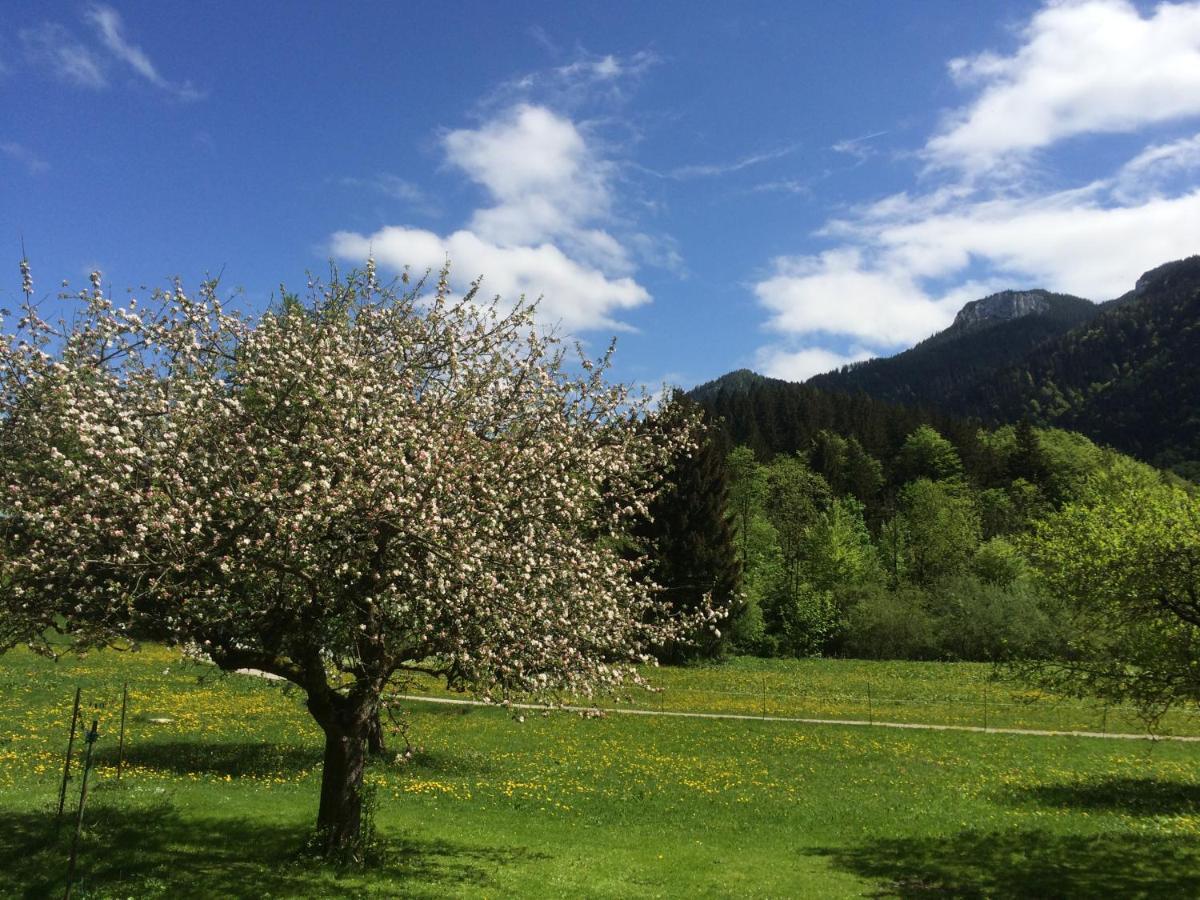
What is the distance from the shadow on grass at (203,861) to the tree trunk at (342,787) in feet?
1.70

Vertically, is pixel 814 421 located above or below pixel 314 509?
above

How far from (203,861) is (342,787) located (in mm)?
2690

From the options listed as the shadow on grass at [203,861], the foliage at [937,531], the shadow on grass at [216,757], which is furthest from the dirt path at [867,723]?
the foliage at [937,531]

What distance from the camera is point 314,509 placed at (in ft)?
33.0

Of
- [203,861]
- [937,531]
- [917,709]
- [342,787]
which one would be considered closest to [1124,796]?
[917,709]

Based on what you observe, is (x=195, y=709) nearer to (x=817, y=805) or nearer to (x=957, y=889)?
(x=817, y=805)

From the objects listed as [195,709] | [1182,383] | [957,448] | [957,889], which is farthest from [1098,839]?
[1182,383]

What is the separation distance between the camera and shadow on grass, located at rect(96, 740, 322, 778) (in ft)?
76.9

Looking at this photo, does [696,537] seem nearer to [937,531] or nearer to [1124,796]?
[1124,796]

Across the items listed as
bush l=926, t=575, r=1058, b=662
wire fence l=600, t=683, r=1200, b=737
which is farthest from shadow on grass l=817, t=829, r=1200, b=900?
bush l=926, t=575, r=1058, b=662

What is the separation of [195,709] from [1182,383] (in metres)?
236

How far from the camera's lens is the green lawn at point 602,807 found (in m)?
14.7

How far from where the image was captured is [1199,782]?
28.6 meters

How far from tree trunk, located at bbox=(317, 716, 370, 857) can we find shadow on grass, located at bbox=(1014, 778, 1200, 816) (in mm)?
21808
